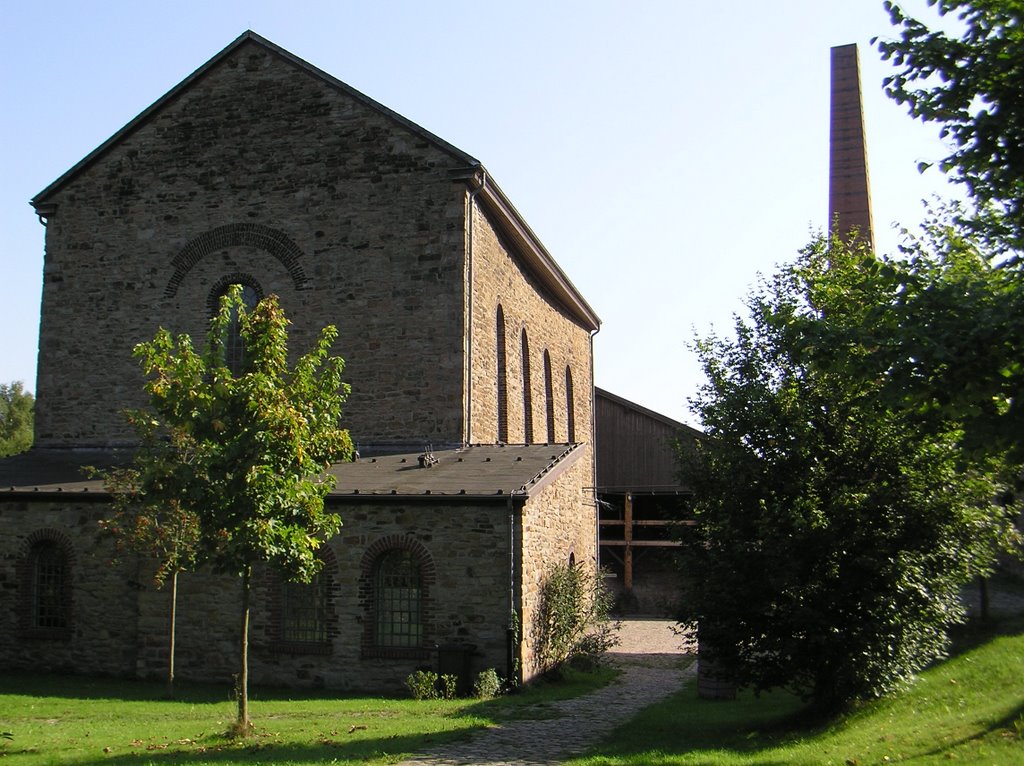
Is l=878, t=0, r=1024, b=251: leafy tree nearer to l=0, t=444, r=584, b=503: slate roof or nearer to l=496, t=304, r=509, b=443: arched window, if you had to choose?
l=0, t=444, r=584, b=503: slate roof

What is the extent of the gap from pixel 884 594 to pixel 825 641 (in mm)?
897

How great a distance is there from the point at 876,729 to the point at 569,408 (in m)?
17.9

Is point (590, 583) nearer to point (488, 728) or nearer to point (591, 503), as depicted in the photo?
point (591, 503)

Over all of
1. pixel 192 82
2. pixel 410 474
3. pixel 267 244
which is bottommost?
pixel 410 474

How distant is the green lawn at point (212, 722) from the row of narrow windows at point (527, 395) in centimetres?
683

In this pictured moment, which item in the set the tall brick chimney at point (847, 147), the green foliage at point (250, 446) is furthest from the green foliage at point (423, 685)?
the tall brick chimney at point (847, 147)

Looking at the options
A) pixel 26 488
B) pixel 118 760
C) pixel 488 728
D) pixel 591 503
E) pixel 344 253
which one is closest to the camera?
pixel 118 760

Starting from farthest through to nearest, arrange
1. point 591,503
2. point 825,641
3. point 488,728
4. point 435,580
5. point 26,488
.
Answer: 1. point 591,503
2. point 26,488
3. point 435,580
4. point 488,728
5. point 825,641

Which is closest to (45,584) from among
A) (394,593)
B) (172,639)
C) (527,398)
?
(172,639)

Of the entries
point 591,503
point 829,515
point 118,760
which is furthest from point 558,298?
point 118,760

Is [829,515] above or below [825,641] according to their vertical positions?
above

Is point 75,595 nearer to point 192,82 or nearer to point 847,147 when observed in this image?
point 192,82

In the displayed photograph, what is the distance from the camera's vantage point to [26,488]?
59.8 feet

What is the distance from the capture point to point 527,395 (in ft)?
79.8
